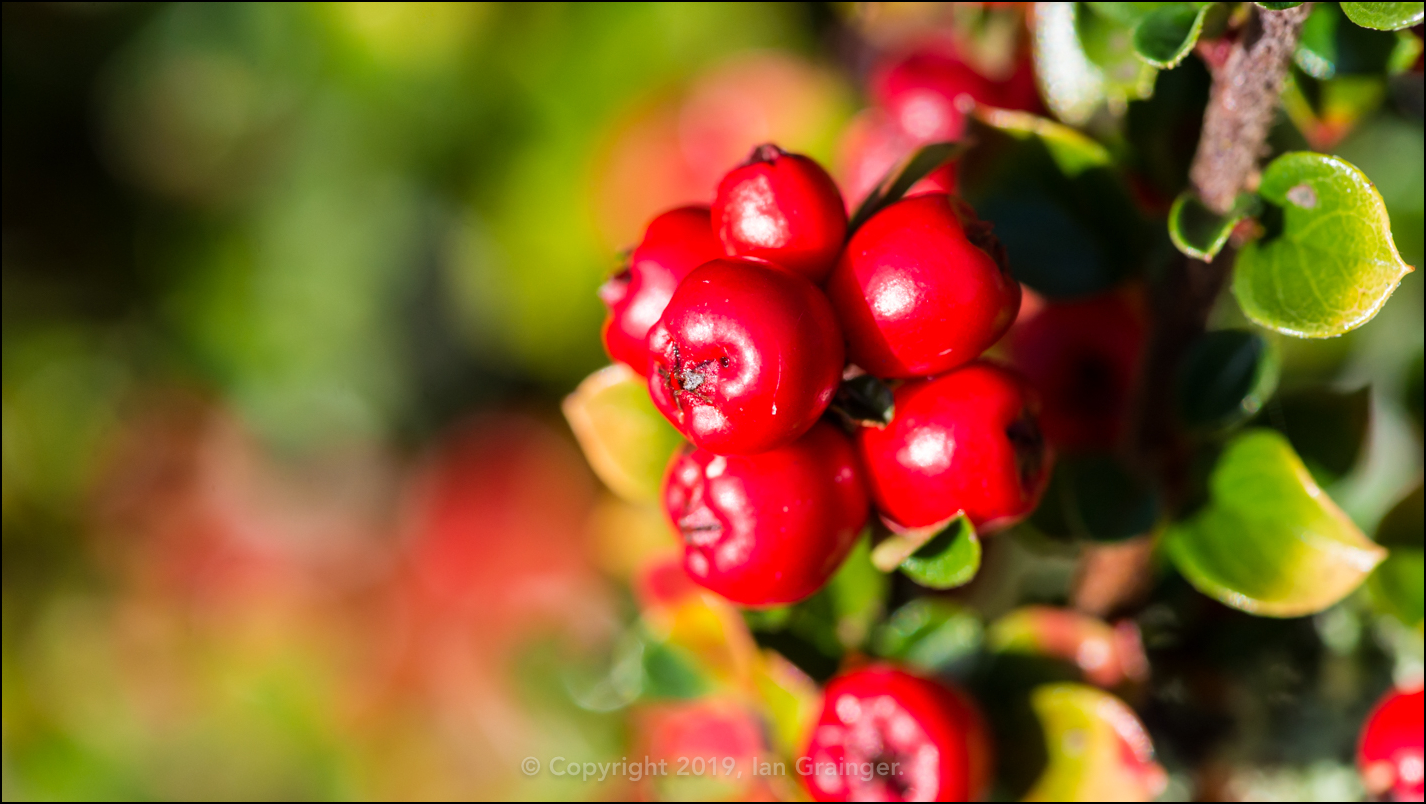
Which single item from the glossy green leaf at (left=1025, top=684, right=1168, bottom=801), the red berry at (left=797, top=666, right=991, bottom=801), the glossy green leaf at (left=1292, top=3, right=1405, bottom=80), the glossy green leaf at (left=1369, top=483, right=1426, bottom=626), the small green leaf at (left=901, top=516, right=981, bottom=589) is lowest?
the glossy green leaf at (left=1025, top=684, right=1168, bottom=801)

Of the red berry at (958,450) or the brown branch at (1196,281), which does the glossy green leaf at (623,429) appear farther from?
the brown branch at (1196,281)

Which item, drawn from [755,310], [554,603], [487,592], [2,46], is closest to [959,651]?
[755,310]

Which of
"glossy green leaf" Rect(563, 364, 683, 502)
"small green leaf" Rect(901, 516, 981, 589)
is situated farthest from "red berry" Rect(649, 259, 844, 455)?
"glossy green leaf" Rect(563, 364, 683, 502)

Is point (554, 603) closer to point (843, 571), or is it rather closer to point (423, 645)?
point (423, 645)

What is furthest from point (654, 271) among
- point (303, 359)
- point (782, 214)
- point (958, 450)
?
point (303, 359)

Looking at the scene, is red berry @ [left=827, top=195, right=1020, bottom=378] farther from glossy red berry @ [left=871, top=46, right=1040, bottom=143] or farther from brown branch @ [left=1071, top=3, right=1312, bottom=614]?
glossy red berry @ [left=871, top=46, right=1040, bottom=143]
